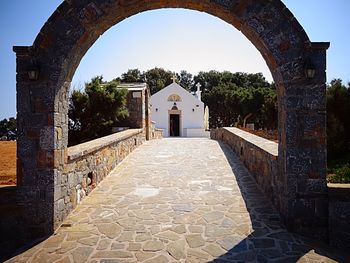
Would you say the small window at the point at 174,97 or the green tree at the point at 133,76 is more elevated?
→ the green tree at the point at 133,76

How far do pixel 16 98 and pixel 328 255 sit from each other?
472cm

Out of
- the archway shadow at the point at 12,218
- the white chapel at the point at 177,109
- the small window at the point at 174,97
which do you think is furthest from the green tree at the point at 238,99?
the archway shadow at the point at 12,218

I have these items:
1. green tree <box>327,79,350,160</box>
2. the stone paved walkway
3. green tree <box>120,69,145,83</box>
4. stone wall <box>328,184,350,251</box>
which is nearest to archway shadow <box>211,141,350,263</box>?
the stone paved walkway

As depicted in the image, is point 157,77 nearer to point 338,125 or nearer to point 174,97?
point 174,97

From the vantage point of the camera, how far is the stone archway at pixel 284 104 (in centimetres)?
394

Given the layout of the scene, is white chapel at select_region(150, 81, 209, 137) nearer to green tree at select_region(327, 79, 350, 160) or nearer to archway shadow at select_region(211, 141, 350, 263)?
green tree at select_region(327, 79, 350, 160)

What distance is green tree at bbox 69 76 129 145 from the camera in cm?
1158

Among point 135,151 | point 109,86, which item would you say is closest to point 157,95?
point 109,86

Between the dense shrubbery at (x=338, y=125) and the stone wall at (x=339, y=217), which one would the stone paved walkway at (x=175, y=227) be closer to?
the stone wall at (x=339, y=217)

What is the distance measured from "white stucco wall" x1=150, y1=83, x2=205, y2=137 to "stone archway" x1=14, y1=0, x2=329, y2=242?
82.0 feet

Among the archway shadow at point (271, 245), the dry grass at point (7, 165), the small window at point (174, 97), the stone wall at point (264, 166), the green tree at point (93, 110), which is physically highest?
the small window at point (174, 97)

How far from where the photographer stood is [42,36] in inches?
157

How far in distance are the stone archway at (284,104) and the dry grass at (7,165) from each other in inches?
115

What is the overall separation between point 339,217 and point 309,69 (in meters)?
2.13
